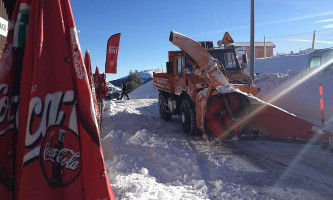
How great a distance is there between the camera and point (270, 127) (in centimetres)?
541

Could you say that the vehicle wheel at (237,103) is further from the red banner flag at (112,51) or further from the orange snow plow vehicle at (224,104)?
the red banner flag at (112,51)

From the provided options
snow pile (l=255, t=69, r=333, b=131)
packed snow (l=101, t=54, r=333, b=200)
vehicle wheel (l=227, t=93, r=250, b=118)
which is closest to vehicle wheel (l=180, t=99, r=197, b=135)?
packed snow (l=101, t=54, r=333, b=200)

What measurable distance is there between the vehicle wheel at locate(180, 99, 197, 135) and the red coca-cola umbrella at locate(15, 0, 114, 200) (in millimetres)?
5399

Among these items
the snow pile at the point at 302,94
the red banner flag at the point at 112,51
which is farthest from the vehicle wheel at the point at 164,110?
the snow pile at the point at 302,94

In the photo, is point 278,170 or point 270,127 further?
point 270,127

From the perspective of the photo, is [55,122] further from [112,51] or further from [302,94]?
[302,94]

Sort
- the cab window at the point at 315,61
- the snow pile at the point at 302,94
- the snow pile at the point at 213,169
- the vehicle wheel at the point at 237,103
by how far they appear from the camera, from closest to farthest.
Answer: the snow pile at the point at 213,169
the vehicle wheel at the point at 237,103
the snow pile at the point at 302,94
the cab window at the point at 315,61

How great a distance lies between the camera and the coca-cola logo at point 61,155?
1.61m

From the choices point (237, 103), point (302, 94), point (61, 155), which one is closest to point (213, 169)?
point (237, 103)

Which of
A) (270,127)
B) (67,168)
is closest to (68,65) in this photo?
(67,168)

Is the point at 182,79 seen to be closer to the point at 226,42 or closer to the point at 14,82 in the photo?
the point at 226,42

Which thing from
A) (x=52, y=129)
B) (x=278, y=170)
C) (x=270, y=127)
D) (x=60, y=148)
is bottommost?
(x=278, y=170)

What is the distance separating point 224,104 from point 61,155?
5.00 meters

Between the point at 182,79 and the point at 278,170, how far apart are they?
397 cm
